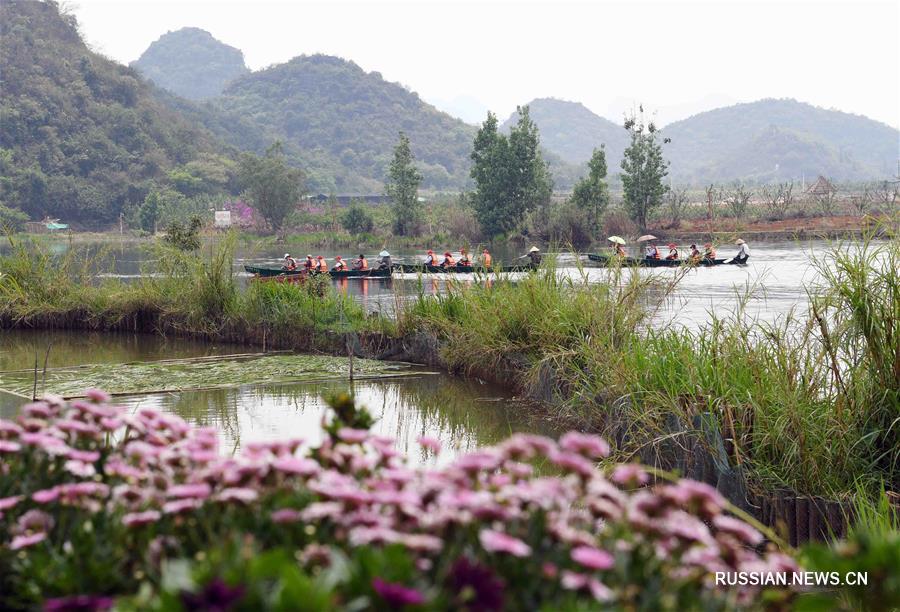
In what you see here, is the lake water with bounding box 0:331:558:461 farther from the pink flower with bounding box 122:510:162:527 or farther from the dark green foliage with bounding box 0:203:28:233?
the dark green foliage with bounding box 0:203:28:233

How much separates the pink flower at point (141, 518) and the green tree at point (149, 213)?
52.5 metres

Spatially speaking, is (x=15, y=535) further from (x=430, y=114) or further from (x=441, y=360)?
(x=430, y=114)

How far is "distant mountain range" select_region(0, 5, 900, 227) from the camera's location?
56594 millimetres

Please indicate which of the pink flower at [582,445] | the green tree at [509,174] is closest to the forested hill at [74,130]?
the green tree at [509,174]

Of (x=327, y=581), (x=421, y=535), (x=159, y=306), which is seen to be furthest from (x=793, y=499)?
(x=159, y=306)

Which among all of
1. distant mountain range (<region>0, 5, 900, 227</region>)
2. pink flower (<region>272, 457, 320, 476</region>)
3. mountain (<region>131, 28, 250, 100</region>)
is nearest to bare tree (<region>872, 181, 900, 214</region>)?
pink flower (<region>272, 457, 320, 476</region>)

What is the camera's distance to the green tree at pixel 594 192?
3844cm

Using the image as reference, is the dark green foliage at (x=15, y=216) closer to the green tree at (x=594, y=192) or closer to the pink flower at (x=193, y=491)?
the green tree at (x=594, y=192)

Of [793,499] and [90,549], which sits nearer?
[90,549]

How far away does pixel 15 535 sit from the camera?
2.03m

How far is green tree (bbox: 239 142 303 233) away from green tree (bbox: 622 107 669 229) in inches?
771

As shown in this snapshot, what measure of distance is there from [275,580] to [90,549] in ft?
1.94

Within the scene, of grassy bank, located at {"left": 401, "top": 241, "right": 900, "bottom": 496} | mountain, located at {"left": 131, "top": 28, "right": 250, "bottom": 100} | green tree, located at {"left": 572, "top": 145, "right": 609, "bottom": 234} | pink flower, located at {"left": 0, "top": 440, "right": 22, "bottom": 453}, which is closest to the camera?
pink flower, located at {"left": 0, "top": 440, "right": 22, "bottom": 453}

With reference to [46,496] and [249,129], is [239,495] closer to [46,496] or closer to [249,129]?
[46,496]
